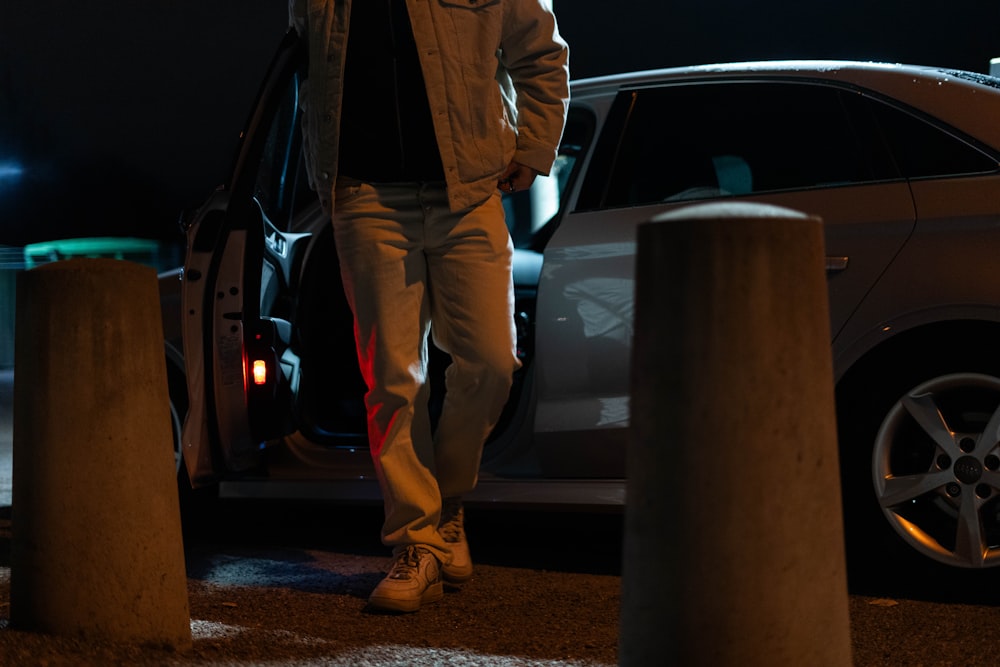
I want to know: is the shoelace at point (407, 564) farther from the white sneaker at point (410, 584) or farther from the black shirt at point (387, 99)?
the black shirt at point (387, 99)

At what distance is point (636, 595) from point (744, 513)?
8.6 inches

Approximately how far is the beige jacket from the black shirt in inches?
2.3

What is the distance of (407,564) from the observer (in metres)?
3.55

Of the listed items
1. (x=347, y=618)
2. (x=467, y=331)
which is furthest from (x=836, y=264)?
(x=347, y=618)

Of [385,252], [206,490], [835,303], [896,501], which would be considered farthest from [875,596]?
[206,490]

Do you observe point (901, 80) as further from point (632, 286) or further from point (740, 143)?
point (632, 286)

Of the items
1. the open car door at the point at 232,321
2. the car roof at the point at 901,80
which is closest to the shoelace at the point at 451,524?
the open car door at the point at 232,321

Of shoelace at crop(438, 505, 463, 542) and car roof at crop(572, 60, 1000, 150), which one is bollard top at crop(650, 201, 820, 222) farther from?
shoelace at crop(438, 505, 463, 542)

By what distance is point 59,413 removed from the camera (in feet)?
9.03

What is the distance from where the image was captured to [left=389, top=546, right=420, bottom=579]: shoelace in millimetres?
3510

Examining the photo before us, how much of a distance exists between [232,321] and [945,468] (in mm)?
2252

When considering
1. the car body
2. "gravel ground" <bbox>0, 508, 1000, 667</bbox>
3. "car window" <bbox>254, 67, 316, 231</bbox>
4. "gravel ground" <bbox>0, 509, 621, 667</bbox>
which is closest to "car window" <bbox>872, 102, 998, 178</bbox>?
the car body

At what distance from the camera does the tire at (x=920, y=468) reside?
11.1 feet

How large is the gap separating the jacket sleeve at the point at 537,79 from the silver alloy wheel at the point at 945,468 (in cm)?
122
